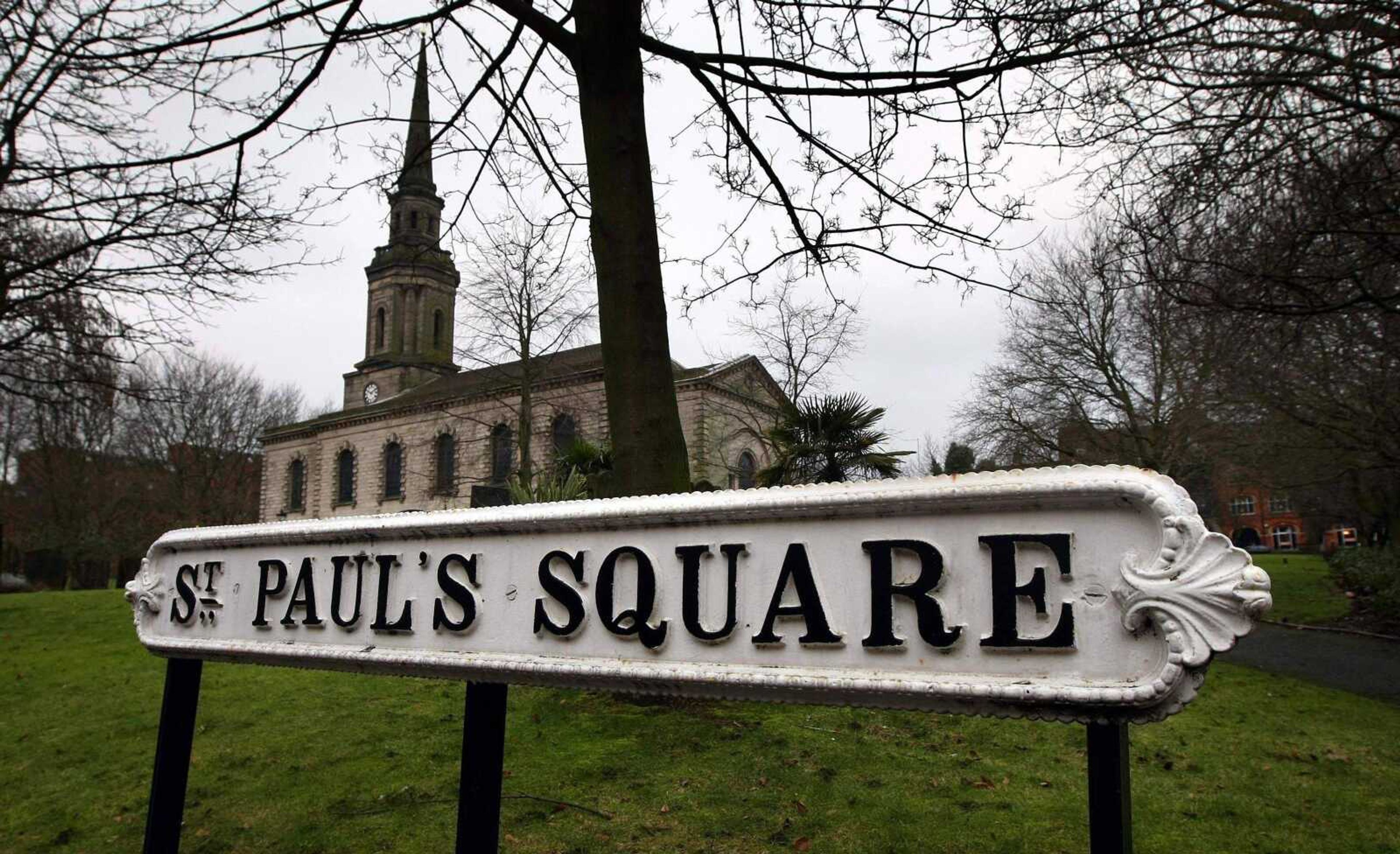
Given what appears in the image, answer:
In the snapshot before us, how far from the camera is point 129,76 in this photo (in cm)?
545

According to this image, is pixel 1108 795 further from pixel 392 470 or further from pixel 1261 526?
pixel 1261 526

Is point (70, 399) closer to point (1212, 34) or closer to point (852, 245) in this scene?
point (852, 245)

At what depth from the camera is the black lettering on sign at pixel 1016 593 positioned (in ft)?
4.16

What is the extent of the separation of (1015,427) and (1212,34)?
66.6 ft

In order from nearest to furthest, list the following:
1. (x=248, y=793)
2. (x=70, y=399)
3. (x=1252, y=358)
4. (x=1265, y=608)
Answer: (x=1265, y=608), (x=248, y=793), (x=70, y=399), (x=1252, y=358)

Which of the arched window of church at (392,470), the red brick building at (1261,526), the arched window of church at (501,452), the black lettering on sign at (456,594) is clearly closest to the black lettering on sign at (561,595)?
the black lettering on sign at (456,594)

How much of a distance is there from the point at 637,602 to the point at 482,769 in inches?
28.7

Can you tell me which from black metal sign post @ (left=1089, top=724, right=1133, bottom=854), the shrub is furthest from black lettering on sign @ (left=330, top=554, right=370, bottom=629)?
the shrub

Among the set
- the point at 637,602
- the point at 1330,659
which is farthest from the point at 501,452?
the point at 637,602

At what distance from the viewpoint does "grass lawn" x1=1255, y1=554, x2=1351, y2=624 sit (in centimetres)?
1473

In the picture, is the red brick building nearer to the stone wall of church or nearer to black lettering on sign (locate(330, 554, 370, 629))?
the stone wall of church

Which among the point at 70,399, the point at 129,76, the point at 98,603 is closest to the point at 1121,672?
the point at 129,76

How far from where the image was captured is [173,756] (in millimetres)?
2699

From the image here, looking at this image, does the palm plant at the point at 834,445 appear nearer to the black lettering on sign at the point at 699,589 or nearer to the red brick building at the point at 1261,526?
the black lettering on sign at the point at 699,589
